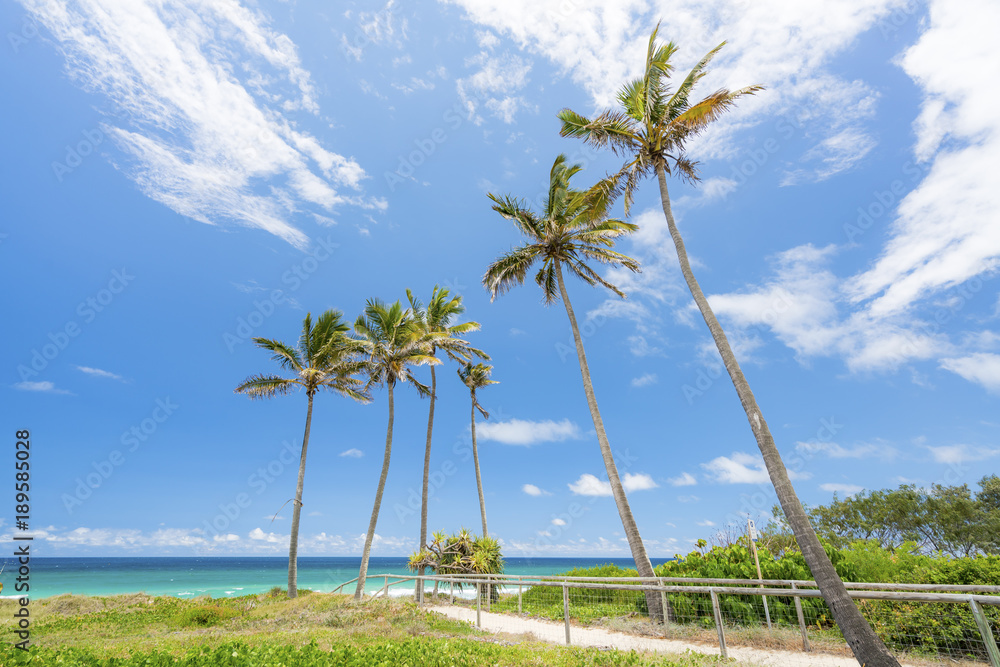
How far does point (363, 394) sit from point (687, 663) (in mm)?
19530

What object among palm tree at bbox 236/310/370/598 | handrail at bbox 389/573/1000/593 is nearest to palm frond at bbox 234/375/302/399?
palm tree at bbox 236/310/370/598

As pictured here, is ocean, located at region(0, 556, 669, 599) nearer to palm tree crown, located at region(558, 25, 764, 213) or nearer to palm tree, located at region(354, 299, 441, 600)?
palm tree, located at region(354, 299, 441, 600)

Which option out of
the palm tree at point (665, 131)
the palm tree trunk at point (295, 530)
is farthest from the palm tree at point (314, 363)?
the palm tree at point (665, 131)

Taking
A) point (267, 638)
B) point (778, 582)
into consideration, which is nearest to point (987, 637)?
point (778, 582)

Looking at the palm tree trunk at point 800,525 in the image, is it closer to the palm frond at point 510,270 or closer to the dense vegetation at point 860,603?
the dense vegetation at point 860,603

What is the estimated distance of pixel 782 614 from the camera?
892cm

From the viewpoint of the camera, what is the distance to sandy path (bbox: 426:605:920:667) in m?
6.58

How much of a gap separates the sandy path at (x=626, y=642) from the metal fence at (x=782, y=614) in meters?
0.19

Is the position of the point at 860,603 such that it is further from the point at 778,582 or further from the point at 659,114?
the point at 659,114

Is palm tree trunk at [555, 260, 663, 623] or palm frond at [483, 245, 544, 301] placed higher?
palm frond at [483, 245, 544, 301]

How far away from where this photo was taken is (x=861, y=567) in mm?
9008

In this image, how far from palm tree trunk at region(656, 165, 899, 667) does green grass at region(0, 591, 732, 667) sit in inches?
68.9

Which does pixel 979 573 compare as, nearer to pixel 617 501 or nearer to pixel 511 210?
pixel 617 501

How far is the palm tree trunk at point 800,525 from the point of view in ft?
19.0
